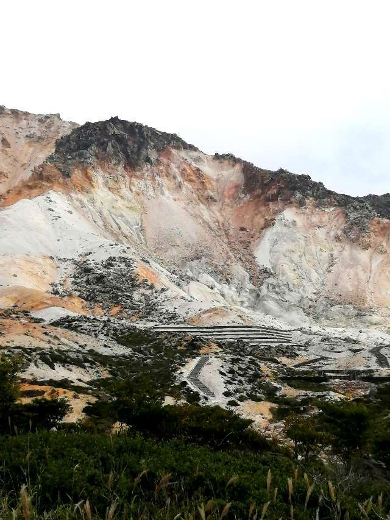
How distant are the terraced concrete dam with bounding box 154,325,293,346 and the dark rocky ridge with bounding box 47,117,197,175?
67576mm

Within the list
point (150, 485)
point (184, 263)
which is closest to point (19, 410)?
point (150, 485)

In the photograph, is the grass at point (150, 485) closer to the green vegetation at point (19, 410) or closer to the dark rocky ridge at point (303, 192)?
the green vegetation at point (19, 410)

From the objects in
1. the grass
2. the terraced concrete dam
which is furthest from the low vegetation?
the terraced concrete dam

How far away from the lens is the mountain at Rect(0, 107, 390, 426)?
50.6 m

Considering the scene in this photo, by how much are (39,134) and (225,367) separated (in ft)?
503

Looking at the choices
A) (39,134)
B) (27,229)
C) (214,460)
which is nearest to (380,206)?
(27,229)

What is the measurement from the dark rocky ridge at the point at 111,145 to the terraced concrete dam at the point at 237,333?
6758 centimetres

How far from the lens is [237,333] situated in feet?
220

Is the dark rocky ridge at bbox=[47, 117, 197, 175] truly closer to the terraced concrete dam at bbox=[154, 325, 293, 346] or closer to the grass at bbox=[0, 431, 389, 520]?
the terraced concrete dam at bbox=[154, 325, 293, 346]

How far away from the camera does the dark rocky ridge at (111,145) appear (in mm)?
123356

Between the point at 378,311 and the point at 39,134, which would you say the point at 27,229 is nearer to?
the point at 378,311

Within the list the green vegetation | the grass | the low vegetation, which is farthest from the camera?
the green vegetation

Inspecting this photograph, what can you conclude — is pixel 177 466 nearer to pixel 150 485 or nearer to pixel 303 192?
pixel 150 485

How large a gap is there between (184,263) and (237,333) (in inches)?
1675
